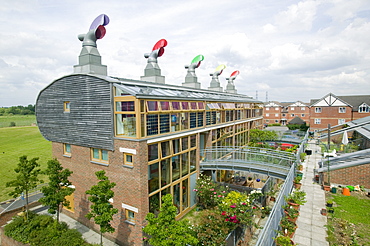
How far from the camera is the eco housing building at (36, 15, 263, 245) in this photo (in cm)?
1105

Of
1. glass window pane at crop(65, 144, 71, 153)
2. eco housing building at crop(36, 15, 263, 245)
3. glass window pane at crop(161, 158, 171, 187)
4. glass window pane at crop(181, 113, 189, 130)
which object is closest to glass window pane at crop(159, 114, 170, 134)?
eco housing building at crop(36, 15, 263, 245)

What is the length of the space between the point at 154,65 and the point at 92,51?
4952mm

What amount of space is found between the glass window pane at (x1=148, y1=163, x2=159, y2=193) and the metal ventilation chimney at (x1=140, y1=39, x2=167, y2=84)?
7.54 m

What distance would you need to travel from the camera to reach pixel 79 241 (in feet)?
35.9

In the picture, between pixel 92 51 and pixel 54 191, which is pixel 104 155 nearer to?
pixel 54 191

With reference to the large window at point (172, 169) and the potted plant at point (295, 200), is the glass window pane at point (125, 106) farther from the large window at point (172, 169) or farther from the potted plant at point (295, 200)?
the potted plant at point (295, 200)

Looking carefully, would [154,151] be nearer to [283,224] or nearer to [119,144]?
[119,144]

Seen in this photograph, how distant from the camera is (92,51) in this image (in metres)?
13.2

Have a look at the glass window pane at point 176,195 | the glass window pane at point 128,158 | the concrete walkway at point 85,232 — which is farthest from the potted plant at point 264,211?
the concrete walkway at point 85,232

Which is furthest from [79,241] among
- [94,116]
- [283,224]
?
[283,224]

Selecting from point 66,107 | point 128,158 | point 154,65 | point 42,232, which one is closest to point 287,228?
point 128,158

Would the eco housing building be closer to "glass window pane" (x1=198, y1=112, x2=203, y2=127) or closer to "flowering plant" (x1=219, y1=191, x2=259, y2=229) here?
"glass window pane" (x1=198, y1=112, x2=203, y2=127)

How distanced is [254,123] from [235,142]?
8230 millimetres

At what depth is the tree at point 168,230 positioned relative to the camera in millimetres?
8219
